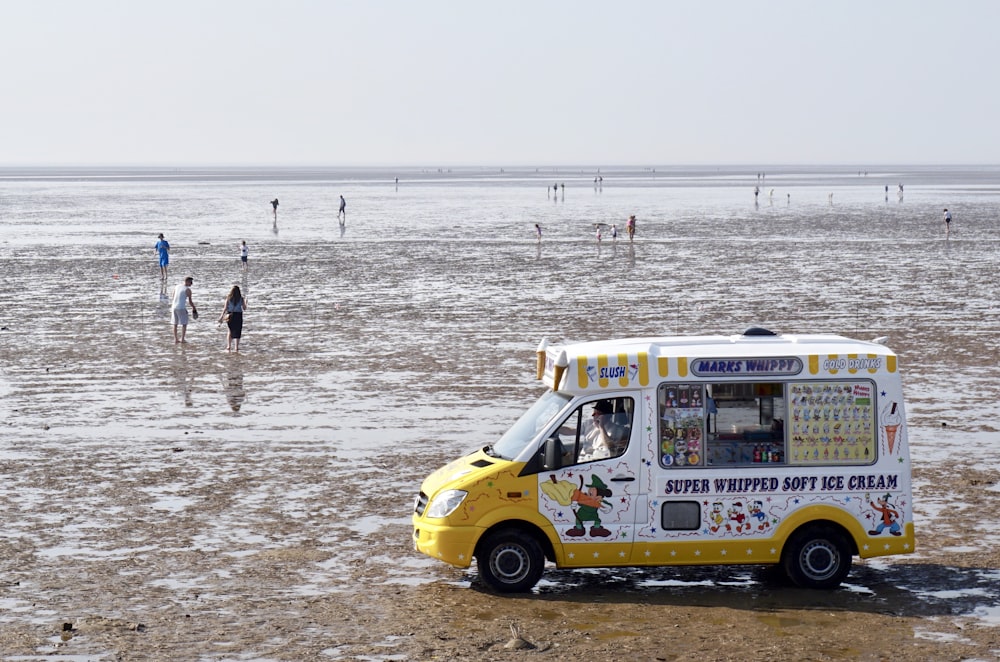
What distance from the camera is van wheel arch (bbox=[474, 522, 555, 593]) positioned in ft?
44.2

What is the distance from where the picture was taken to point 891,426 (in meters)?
13.5

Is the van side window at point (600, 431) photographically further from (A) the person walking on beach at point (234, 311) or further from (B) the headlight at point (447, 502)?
(A) the person walking on beach at point (234, 311)

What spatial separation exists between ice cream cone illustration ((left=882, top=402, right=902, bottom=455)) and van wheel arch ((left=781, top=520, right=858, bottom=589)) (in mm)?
1053

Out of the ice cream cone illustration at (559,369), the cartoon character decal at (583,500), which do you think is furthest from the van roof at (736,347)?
the cartoon character decal at (583,500)

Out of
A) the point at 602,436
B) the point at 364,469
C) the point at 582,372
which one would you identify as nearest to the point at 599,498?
the point at 602,436

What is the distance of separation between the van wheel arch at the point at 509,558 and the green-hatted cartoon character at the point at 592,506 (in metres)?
0.47

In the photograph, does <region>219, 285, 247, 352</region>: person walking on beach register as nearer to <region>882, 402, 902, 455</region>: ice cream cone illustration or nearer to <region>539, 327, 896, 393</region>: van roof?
<region>539, 327, 896, 393</region>: van roof

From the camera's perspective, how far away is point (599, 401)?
13.7 m

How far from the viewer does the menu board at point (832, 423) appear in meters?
13.5

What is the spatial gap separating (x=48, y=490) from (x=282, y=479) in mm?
3051

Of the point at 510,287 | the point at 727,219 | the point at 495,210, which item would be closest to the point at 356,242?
the point at 510,287

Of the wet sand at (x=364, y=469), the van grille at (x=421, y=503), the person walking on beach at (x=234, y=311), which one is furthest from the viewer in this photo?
the person walking on beach at (x=234, y=311)

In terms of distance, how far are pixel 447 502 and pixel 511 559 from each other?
2.79 ft

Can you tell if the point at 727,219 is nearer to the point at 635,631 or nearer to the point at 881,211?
the point at 881,211
